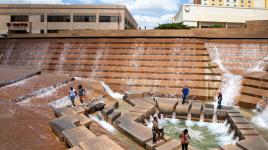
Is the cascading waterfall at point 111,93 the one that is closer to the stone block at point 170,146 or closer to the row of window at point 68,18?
the stone block at point 170,146

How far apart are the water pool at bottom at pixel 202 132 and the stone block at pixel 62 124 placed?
4.61 metres

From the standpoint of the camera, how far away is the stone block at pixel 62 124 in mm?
12156

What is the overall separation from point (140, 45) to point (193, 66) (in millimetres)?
5434

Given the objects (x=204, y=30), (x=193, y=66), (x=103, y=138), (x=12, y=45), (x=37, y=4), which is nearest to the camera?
(x=103, y=138)

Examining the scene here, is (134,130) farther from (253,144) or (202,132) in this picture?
(253,144)

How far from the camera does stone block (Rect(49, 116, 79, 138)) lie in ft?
39.9

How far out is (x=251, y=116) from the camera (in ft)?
56.7

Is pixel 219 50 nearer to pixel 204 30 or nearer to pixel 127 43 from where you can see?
pixel 204 30

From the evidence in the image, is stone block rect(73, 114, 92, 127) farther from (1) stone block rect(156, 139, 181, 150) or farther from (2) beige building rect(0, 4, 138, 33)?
(2) beige building rect(0, 4, 138, 33)

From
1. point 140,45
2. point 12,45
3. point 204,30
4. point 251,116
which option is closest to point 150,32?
point 140,45

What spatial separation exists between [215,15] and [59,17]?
38.1 metres

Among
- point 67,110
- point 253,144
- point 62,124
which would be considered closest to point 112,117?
point 67,110

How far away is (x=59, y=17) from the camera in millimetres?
63750

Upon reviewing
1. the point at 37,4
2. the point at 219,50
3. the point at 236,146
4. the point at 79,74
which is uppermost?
the point at 37,4
